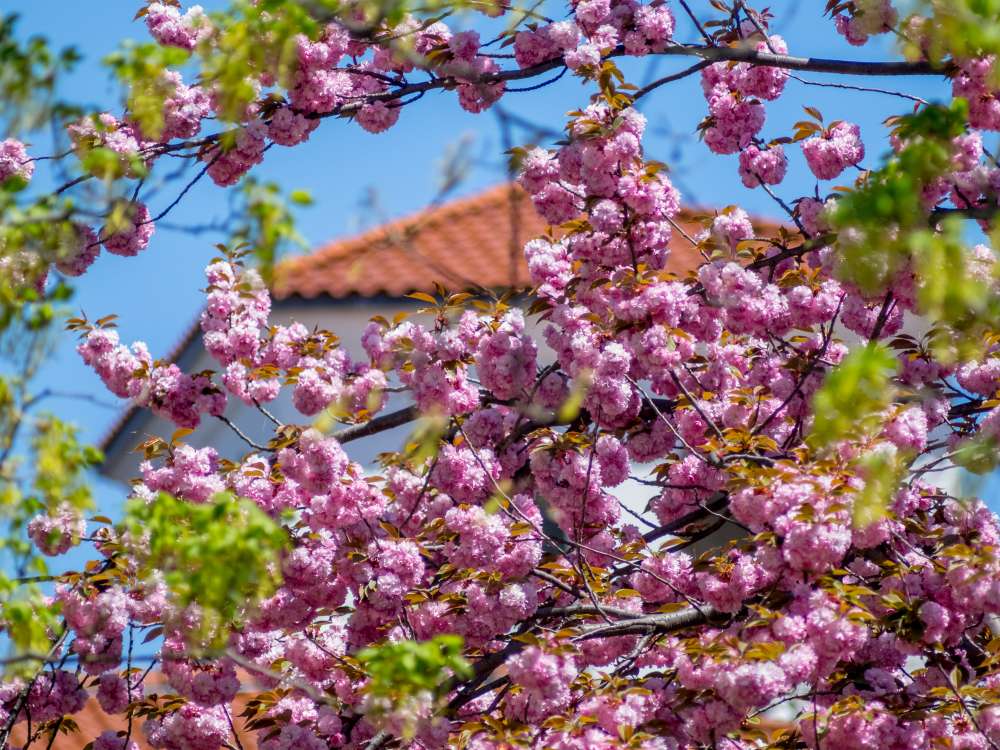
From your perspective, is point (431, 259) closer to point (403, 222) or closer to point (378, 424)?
point (403, 222)

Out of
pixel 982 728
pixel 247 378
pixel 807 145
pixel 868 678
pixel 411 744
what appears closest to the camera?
pixel 982 728

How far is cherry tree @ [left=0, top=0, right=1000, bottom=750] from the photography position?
5.05 meters

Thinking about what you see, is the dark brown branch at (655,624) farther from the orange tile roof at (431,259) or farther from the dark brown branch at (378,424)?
the orange tile roof at (431,259)

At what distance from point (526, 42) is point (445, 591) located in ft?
8.48

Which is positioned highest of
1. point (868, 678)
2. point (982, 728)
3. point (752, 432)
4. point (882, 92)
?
point (882, 92)

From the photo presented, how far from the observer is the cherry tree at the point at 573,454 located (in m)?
5.05

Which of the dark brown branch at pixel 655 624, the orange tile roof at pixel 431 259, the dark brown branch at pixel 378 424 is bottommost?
the dark brown branch at pixel 655 624

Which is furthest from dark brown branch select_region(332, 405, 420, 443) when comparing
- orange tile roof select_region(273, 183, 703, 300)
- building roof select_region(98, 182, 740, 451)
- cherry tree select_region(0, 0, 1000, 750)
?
orange tile roof select_region(273, 183, 703, 300)

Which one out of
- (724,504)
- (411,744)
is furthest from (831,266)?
(411,744)

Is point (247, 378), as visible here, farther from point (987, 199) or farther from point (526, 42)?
point (987, 199)

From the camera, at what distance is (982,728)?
511 centimetres

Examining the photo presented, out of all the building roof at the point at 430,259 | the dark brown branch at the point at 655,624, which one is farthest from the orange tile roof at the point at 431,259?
the dark brown branch at the point at 655,624

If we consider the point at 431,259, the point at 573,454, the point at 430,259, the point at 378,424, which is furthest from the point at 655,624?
the point at 430,259

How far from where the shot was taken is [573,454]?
6.17 meters
